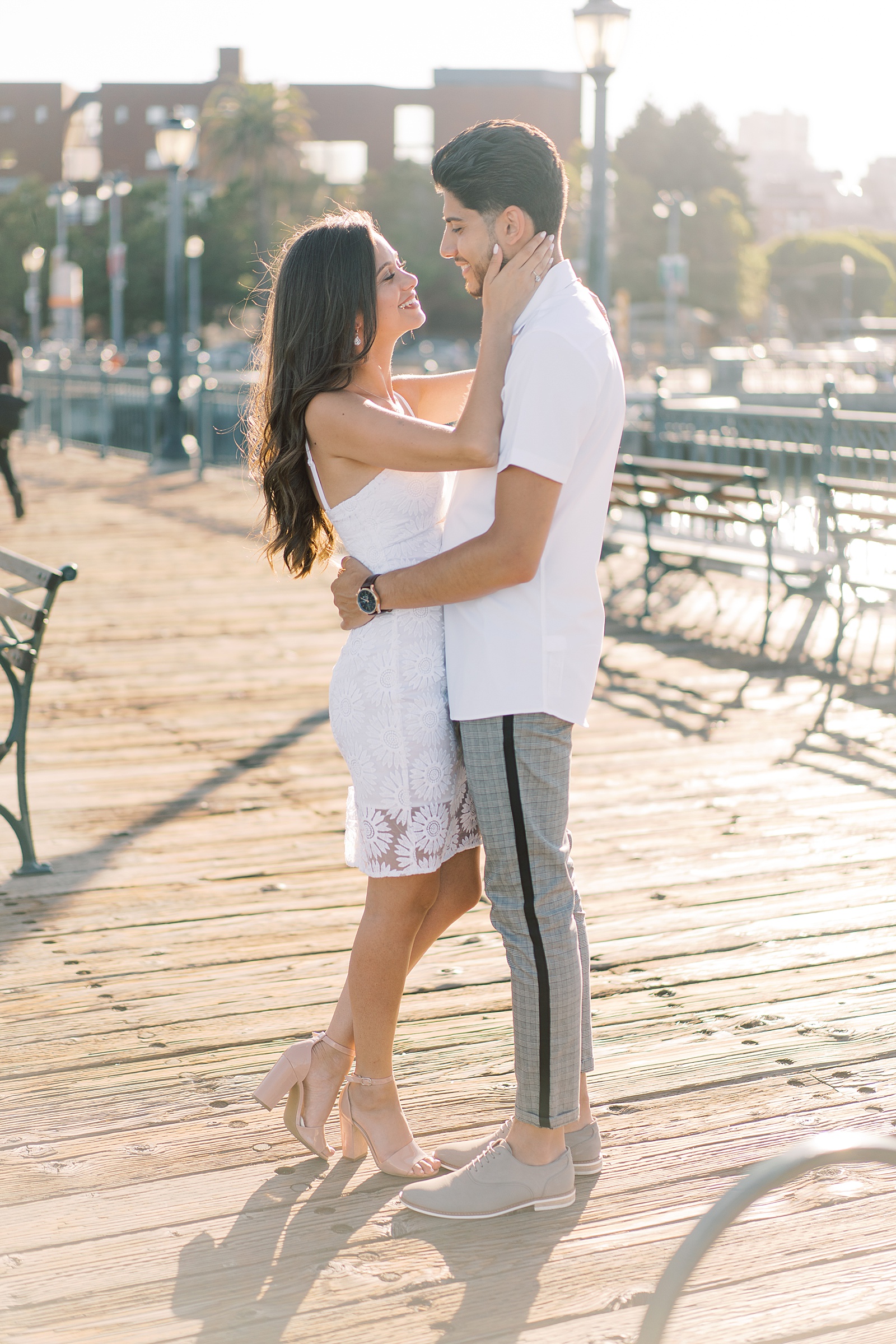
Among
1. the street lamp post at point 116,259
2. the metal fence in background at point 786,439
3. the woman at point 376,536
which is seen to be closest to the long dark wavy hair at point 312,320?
the woman at point 376,536

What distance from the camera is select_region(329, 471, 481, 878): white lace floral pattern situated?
2674 mm

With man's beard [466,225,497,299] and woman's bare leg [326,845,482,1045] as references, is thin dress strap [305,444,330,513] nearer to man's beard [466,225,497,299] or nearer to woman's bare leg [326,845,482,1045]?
man's beard [466,225,497,299]

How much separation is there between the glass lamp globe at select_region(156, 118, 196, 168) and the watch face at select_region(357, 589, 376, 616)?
19.2m

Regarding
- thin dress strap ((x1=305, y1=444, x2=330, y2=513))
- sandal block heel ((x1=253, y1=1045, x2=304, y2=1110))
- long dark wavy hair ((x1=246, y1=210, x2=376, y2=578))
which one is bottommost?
sandal block heel ((x1=253, y1=1045, x2=304, y2=1110))

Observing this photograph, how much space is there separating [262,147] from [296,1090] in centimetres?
6618

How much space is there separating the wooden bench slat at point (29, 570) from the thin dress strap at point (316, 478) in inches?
72.7

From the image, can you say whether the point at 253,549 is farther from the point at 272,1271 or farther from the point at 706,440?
the point at 272,1271

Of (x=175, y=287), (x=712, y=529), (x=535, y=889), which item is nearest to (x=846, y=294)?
(x=175, y=287)

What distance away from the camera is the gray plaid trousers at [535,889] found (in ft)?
8.40

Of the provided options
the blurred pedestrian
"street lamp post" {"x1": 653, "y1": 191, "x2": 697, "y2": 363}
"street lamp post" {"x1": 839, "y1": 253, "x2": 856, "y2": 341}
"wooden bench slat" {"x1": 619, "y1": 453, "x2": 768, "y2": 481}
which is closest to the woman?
"wooden bench slat" {"x1": 619, "y1": 453, "x2": 768, "y2": 481}

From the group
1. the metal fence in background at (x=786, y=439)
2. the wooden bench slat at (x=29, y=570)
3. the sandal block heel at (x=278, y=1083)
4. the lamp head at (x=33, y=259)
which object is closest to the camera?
the sandal block heel at (x=278, y=1083)

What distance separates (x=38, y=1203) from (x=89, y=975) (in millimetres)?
1122

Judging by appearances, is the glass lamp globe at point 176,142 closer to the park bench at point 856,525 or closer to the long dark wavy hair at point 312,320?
the park bench at point 856,525

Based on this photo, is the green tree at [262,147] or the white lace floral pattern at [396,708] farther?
the green tree at [262,147]
